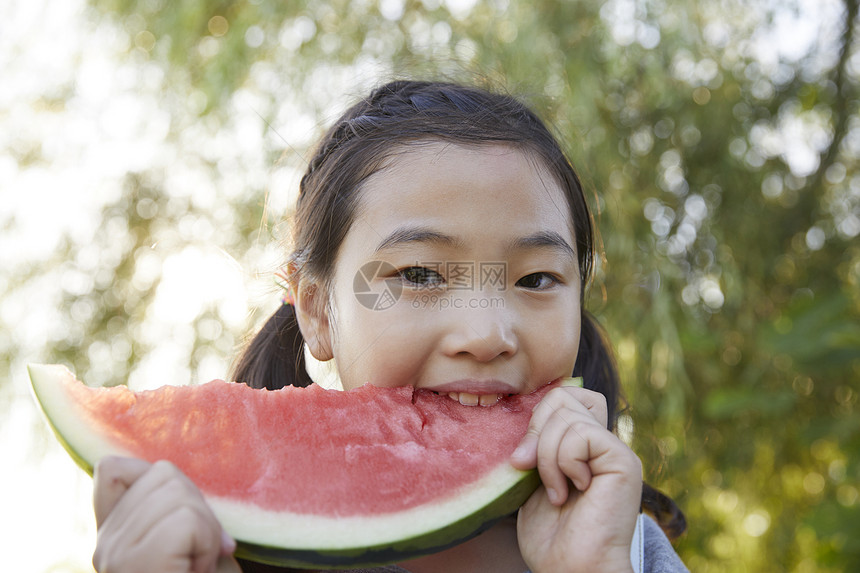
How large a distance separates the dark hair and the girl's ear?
32mm

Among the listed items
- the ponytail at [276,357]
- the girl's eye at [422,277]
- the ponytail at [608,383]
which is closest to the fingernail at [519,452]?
the girl's eye at [422,277]

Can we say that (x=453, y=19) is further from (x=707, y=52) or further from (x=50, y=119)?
(x=50, y=119)

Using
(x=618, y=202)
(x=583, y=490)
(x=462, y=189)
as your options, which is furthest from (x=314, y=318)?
(x=618, y=202)

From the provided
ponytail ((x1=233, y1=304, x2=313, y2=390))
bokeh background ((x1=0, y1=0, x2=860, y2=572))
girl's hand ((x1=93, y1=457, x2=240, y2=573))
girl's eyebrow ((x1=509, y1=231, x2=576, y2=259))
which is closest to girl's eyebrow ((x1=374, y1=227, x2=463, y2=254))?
girl's eyebrow ((x1=509, y1=231, x2=576, y2=259))

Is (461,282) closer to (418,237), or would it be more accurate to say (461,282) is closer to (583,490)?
(418,237)

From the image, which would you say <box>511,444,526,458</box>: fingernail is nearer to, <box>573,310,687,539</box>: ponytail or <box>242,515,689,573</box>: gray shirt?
<box>242,515,689,573</box>: gray shirt

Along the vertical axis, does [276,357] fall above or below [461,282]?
below

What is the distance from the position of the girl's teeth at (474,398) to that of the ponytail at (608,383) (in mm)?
579

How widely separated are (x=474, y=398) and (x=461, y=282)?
19 centimetres

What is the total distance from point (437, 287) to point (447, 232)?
3.8 inches

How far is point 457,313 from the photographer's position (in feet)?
3.65

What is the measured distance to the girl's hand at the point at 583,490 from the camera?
944 mm

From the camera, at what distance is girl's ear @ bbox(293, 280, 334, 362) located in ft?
4.45

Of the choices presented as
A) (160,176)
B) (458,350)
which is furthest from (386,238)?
(160,176)
